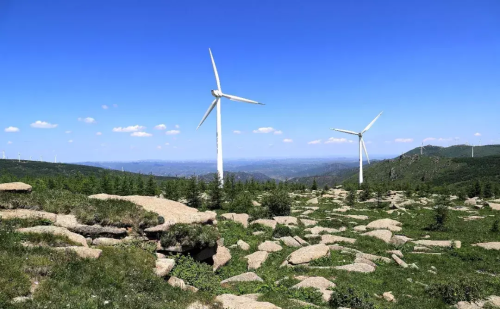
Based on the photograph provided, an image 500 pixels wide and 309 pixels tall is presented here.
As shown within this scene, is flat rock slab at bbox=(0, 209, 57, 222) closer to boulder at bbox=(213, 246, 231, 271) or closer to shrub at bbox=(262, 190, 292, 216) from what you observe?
boulder at bbox=(213, 246, 231, 271)

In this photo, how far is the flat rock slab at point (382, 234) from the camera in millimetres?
26905

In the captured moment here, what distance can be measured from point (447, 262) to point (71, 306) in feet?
75.3

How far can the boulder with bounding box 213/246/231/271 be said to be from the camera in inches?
804

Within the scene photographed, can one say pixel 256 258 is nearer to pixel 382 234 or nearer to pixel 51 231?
pixel 51 231

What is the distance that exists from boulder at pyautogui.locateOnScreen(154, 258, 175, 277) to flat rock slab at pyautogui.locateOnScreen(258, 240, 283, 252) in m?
9.05

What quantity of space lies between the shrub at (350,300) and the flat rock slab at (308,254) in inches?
228

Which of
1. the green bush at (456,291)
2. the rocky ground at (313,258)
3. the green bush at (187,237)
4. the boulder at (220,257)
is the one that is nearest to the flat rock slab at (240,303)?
the rocky ground at (313,258)

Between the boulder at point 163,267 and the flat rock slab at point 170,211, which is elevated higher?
the flat rock slab at point 170,211

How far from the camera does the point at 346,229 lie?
103ft

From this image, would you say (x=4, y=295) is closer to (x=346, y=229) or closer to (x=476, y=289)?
(x=476, y=289)

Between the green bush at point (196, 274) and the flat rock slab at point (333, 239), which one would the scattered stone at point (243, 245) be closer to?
the green bush at point (196, 274)

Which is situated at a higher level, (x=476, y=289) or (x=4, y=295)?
(x=4, y=295)

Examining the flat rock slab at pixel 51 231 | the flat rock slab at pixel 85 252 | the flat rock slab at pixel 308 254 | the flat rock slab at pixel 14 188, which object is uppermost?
the flat rock slab at pixel 14 188

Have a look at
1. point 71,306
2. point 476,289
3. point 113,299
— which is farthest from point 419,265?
A: point 71,306
